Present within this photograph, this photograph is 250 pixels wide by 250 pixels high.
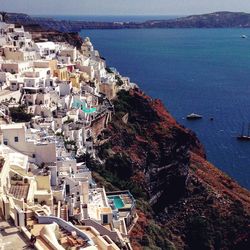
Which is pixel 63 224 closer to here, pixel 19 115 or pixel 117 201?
pixel 117 201

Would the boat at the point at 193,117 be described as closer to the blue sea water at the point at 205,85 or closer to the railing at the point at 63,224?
the blue sea water at the point at 205,85

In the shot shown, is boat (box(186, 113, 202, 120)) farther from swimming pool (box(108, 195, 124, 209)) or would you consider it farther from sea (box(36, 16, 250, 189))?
swimming pool (box(108, 195, 124, 209))

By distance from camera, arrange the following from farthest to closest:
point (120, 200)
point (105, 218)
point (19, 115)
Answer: point (19, 115) → point (120, 200) → point (105, 218)

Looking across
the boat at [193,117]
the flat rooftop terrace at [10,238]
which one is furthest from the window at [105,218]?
the boat at [193,117]

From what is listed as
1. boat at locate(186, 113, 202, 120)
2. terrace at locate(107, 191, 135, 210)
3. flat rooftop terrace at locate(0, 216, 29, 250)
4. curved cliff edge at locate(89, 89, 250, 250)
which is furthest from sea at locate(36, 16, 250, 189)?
flat rooftop terrace at locate(0, 216, 29, 250)

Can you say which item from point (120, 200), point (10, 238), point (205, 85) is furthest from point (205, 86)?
point (10, 238)

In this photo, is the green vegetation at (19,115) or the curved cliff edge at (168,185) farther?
the curved cliff edge at (168,185)

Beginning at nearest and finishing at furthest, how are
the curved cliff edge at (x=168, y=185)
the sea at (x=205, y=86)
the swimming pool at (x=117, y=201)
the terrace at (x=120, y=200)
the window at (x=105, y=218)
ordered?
the window at (x=105, y=218)
the terrace at (x=120, y=200)
the swimming pool at (x=117, y=201)
the curved cliff edge at (x=168, y=185)
the sea at (x=205, y=86)
